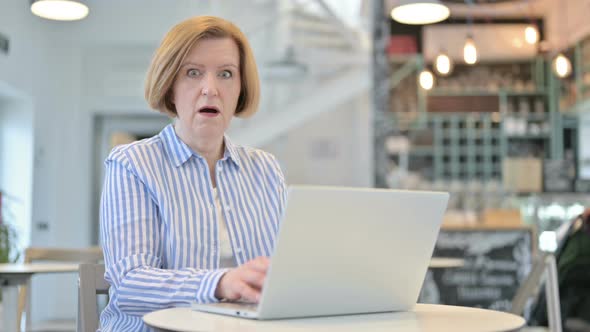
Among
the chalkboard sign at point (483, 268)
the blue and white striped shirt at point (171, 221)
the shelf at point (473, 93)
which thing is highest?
the shelf at point (473, 93)

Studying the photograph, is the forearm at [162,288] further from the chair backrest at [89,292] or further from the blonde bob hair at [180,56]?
the blonde bob hair at [180,56]

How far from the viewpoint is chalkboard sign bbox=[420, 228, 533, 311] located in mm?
6469

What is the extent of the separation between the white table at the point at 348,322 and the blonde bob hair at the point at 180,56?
61cm

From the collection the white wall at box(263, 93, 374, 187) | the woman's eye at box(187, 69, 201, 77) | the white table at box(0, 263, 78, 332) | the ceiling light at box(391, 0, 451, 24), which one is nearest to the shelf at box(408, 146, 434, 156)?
the white wall at box(263, 93, 374, 187)

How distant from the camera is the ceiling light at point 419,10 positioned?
15.1 feet

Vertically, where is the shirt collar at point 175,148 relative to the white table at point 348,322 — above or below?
above

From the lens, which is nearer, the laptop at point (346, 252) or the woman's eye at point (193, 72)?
the laptop at point (346, 252)

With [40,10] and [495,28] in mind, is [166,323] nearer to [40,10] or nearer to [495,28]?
[40,10]

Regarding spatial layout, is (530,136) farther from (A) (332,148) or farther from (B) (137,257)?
(B) (137,257)

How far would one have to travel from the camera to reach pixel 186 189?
5.44ft

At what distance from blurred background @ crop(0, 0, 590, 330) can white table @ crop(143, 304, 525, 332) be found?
3082mm

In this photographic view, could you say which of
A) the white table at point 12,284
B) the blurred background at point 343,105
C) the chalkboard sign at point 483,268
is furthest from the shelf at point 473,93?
the white table at point 12,284

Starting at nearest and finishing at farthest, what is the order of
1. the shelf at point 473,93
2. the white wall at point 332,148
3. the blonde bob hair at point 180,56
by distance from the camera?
the blonde bob hair at point 180,56
the white wall at point 332,148
the shelf at point 473,93

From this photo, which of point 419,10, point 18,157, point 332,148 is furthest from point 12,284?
point 332,148
